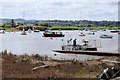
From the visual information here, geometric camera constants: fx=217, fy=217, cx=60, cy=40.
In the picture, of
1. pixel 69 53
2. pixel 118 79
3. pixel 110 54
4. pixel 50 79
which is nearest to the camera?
pixel 118 79

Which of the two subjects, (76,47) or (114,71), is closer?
(114,71)

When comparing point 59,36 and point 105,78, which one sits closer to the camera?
point 105,78

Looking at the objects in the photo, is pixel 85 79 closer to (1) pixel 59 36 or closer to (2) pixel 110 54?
(2) pixel 110 54

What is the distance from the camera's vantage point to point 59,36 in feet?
328

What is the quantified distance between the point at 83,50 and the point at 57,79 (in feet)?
68.4

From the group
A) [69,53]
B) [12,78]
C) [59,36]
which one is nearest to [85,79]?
[12,78]

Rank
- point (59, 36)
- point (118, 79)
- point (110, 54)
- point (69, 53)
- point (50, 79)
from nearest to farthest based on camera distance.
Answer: point (118, 79)
point (50, 79)
point (110, 54)
point (69, 53)
point (59, 36)

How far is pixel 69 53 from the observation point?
1179 inches

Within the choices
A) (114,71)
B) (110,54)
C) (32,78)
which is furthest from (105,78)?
(110,54)

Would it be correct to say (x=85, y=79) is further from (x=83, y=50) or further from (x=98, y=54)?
(x=83, y=50)

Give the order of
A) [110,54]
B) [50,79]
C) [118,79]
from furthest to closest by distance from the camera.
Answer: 1. [110,54]
2. [50,79]
3. [118,79]

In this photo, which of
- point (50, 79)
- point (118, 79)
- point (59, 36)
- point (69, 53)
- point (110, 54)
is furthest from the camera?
Answer: point (59, 36)

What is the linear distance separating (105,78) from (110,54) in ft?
58.7

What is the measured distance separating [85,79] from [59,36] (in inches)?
3536
